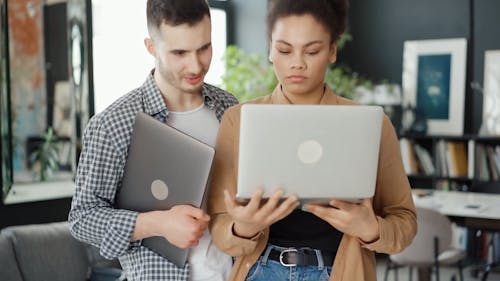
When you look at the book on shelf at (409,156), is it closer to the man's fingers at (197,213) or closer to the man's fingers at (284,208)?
the man's fingers at (197,213)

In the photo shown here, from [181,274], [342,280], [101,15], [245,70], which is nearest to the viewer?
[342,280]

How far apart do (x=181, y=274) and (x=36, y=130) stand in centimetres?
332

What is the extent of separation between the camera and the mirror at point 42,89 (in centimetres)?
449

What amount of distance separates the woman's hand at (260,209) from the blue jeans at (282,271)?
17 centimetres

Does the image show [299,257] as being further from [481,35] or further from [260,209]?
[481,35]

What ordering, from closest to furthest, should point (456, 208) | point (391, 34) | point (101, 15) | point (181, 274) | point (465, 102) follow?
point (181, 274), point (456, 208), point (101, 15), point (465, 102), point (391, 34)

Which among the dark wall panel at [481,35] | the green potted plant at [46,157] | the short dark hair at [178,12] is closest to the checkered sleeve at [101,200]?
the short dark hair at [178,12]

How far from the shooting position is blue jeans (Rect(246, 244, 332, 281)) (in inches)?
59.0

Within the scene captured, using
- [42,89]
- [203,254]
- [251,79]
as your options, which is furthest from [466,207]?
[203,254]

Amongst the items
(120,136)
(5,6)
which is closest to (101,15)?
(5,6)

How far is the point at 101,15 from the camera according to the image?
5.69 metres

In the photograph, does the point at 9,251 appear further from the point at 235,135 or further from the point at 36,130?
the point at 235,135

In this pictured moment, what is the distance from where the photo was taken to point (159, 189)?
5.33ft

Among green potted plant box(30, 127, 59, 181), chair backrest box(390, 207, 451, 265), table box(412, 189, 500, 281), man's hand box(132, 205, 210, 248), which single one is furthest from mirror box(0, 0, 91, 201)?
man's hand box(132, 205, 210, 248)
